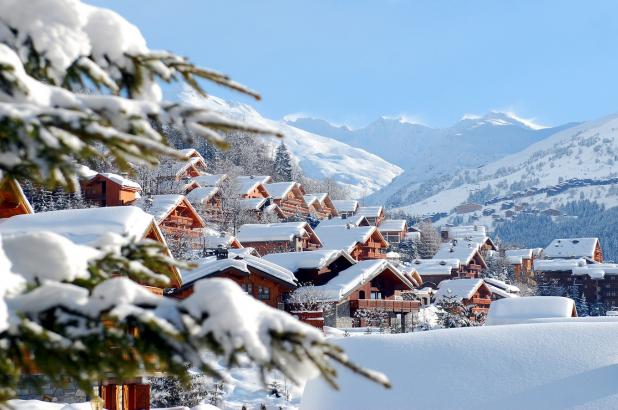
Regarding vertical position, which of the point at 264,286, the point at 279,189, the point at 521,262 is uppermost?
the point at 279,189

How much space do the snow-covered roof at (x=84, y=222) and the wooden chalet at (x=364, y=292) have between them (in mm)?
22645

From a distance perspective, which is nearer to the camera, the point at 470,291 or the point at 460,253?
the point at 470,291

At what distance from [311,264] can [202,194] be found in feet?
69.5

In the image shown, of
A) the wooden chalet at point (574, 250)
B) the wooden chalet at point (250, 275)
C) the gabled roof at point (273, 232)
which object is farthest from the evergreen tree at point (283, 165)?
the wooden chalet at point (250, 275)

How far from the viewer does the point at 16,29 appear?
3.53 metres

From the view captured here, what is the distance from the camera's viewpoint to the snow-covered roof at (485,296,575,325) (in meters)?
30.6

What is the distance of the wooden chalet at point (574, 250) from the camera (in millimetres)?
122500

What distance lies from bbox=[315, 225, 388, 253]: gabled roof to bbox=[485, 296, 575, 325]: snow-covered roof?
1222 inches

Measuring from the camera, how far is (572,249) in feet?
411

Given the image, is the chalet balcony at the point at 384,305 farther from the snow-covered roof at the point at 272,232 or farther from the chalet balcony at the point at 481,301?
the chalet balcony at the point at 481,301

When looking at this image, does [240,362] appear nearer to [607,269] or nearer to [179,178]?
[179,178]

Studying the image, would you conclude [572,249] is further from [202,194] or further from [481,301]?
[202,194]

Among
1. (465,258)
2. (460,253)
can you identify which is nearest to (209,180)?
(465,258)

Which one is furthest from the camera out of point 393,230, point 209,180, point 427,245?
point 427,245
